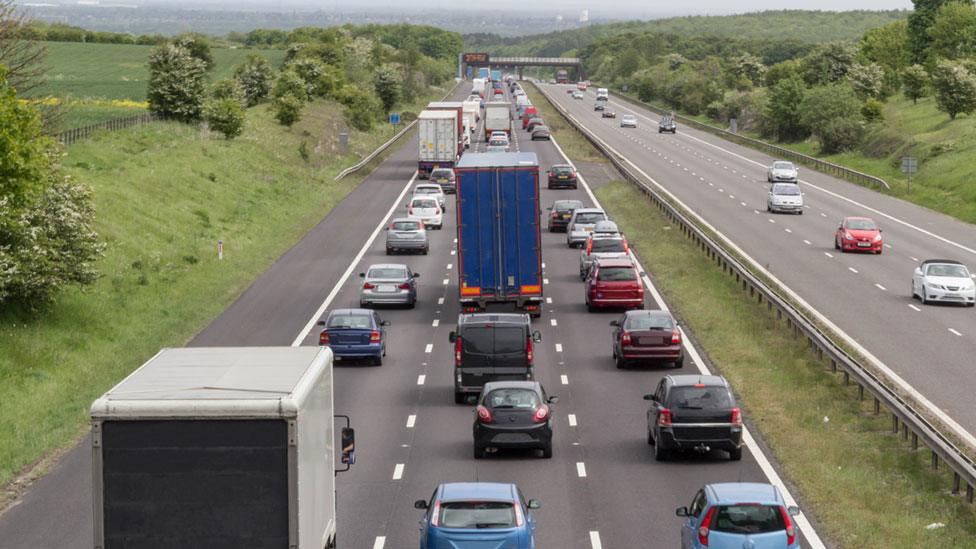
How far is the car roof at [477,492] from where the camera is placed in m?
19.1

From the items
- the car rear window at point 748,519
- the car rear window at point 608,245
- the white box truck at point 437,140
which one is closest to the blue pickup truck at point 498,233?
the car rear window at point 608,245

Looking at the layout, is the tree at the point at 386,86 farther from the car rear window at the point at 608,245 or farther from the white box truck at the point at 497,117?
the car rear window at the point at 608,245

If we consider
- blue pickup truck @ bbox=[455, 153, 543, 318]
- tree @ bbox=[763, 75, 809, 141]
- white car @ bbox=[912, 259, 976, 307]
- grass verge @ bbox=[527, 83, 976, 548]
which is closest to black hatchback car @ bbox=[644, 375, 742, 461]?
grass verge @ bbox=[527, 83, 976, 548]

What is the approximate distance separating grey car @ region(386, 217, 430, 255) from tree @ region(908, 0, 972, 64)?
93.6 meters

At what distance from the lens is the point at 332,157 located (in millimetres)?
99750

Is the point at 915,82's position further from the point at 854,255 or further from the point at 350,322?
the point at 350,322

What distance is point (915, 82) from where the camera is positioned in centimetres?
12369

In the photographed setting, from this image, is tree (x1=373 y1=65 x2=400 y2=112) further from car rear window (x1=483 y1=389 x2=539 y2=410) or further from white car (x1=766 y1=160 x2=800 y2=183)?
car rear window (x1=483 y1=389 x2=539 y2=410)

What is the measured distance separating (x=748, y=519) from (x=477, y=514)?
333 cm

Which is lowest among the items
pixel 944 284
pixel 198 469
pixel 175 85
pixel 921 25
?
pixel 944 284

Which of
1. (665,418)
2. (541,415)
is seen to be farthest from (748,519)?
(541,415)

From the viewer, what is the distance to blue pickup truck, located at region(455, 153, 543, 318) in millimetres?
44219

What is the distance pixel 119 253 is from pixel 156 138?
31.4m

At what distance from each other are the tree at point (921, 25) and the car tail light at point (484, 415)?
122163mm
